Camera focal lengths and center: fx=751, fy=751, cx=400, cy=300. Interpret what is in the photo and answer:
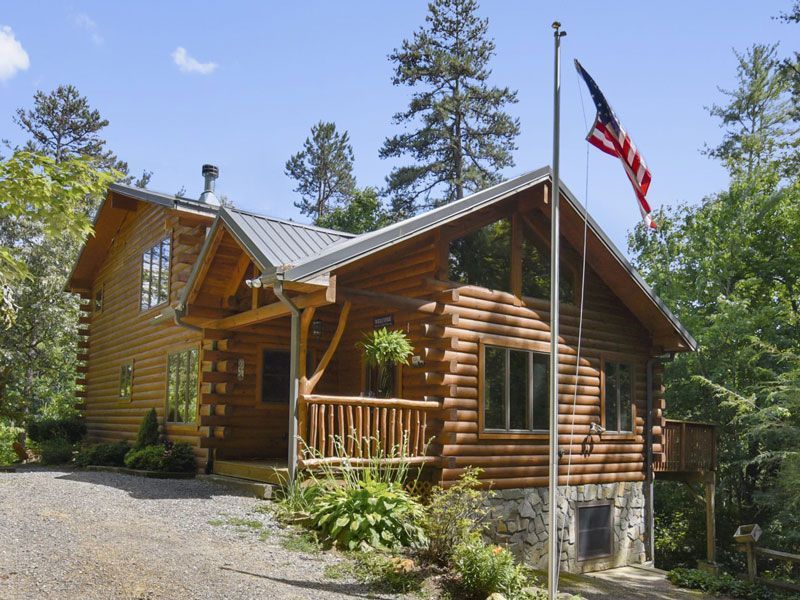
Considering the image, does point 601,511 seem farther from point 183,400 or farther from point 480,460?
point 183,400

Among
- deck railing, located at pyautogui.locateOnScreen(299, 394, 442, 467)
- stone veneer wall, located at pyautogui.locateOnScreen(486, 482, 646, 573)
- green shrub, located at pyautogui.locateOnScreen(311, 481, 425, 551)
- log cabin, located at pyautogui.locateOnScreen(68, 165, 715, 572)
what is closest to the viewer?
green shrub, located at pyautogui.locateOnScreen(311, 481, 425, 551)

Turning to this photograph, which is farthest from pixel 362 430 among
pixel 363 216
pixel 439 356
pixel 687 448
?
pixel 363 216

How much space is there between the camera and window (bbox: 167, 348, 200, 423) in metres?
14.2

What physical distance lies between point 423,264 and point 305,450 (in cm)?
377

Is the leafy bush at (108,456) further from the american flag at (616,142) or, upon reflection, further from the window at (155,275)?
the american flag at (616,142)

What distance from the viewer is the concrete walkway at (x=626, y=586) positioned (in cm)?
1097

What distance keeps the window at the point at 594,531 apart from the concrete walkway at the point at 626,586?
38cm

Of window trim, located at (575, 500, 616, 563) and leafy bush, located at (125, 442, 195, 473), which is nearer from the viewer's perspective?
leafy bush, located at (125, 442, 195, 473)

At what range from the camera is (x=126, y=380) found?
18250 mm

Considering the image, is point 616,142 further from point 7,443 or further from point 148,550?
point 7,443

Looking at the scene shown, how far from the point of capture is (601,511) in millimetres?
14367

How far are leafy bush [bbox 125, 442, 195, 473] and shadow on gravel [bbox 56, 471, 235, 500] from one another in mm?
427

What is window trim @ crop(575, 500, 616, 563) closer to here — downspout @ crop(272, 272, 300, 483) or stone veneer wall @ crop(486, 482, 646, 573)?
stone veneer wall @ crop(486, 482, 646, 573)

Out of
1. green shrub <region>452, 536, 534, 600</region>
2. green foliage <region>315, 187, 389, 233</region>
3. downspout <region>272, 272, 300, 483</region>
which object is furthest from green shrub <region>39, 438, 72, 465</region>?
green foliage <region>315, 187, 389, 233</region>
